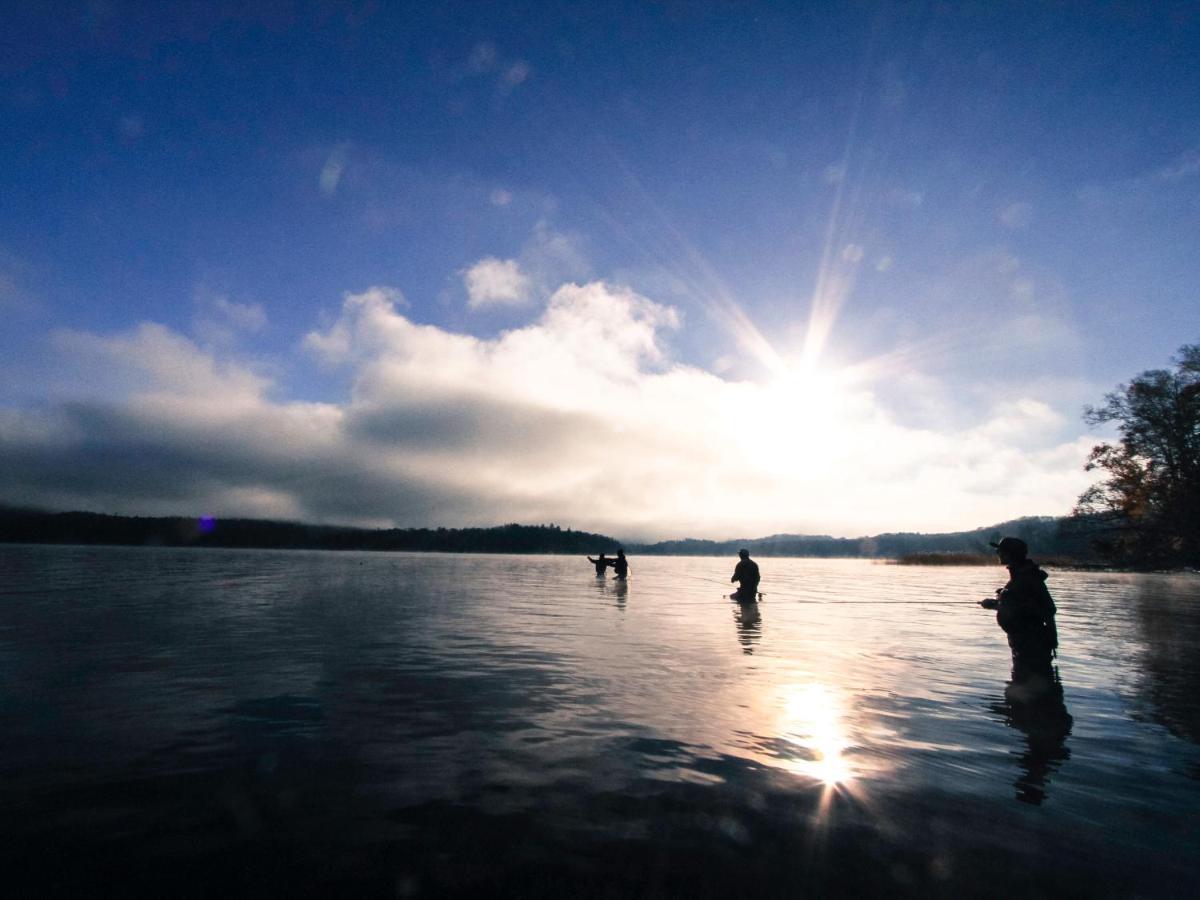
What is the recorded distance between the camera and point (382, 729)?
9414 millimetres

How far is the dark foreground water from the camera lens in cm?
520

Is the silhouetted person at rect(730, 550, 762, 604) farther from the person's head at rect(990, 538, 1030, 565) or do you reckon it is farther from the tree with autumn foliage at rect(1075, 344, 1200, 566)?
the tree with autumn foliage at rect(1075, 344, 1200, 566)

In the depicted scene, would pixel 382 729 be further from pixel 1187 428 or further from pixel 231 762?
pixel 1187 428

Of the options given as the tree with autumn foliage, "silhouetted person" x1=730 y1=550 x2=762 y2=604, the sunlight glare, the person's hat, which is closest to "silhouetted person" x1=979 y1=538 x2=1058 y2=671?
the person's hat

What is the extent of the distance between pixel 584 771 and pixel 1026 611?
397 inches

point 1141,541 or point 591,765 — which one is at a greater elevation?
point 1141,541

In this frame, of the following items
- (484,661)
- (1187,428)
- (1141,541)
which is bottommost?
(484,661)

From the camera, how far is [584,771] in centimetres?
770

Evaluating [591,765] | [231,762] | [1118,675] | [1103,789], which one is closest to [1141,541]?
[1118,675]

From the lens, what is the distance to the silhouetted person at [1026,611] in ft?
40.3

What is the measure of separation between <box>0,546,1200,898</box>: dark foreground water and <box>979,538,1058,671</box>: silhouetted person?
0.83 m

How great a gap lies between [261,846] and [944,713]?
10876 millimetres

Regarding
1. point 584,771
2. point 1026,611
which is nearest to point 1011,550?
point 1026,611

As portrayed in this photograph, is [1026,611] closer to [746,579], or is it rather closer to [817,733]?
[817,733]
